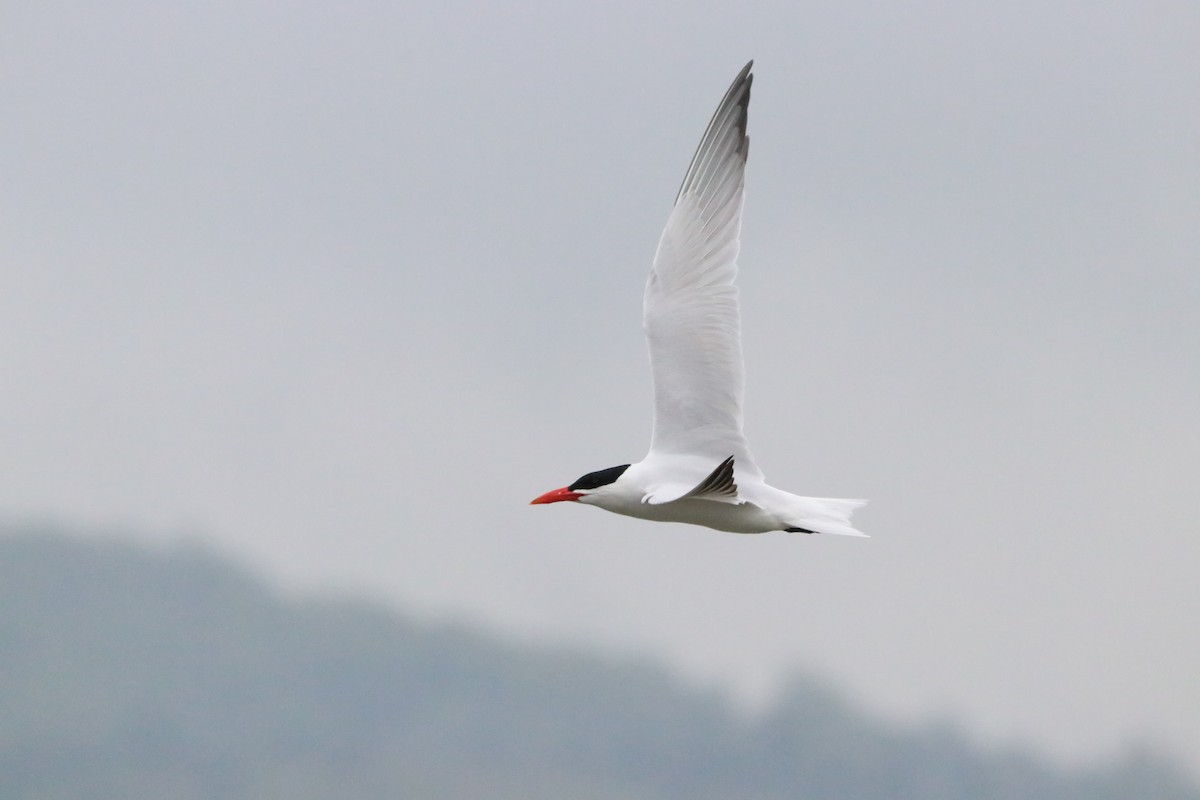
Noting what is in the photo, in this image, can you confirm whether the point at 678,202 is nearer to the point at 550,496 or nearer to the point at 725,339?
the point at 725,339

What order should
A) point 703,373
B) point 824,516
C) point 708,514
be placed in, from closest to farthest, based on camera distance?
point 708,514 < point 824,516 < point 703,373

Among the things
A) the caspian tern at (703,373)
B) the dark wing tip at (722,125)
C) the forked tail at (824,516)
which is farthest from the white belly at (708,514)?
the dark wing tip at (722,125)

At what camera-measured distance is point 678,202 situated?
9.55 meters

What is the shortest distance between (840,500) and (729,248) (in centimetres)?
181

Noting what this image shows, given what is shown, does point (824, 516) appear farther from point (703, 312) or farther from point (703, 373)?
point (703, 312)

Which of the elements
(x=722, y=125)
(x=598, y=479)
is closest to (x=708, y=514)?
(x=598, y=479)

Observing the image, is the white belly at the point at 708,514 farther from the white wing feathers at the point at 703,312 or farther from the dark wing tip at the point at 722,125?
the dark wing tip at the point at 722,125

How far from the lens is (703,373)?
9164mm

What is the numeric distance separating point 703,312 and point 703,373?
415 mm

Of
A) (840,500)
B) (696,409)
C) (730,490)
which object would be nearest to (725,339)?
(696,409)

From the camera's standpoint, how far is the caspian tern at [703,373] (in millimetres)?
8586

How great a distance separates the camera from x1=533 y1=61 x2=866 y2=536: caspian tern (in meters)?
8.59

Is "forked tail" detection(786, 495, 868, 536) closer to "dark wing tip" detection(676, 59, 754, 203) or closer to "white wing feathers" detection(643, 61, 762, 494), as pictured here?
"white wing feathers" detection(643, 61, 762, 494)

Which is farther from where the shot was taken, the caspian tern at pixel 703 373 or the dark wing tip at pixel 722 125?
the dark wing tip at pixel 722 125
